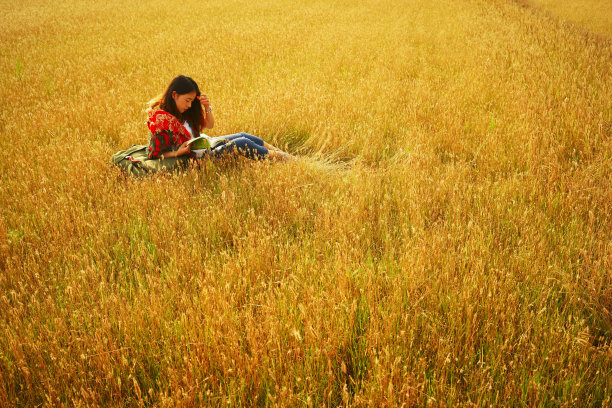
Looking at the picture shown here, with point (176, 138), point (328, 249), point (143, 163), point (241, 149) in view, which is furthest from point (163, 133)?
point (328, 249)

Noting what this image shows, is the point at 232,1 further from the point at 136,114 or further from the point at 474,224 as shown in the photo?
the point at 474,224

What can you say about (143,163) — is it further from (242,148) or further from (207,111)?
(242,148)

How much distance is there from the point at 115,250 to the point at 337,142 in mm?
2997

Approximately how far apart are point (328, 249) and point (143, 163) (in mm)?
2383

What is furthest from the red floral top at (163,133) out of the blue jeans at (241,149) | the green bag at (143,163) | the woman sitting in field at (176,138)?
the blue jeans at (241,149)

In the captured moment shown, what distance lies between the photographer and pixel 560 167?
3684 mm

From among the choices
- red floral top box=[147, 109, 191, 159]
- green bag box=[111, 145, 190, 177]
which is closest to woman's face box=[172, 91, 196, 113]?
red floral top box=[147, 109, 191, 159]

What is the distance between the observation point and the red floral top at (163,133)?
13.0 feet

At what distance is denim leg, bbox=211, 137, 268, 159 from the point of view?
425cm

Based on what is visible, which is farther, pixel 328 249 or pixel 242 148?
pixel 242 148

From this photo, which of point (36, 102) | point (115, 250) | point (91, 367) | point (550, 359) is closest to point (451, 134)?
point (550, 359)

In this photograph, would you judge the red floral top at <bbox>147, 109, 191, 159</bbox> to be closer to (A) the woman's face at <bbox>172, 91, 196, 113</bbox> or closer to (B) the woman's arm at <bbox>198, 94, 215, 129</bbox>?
(A) the woman's face at <bbox>172, 91, 196, 113</bbox>

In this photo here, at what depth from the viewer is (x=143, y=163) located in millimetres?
4078

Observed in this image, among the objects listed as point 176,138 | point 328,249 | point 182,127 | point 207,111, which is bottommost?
point 328,249
